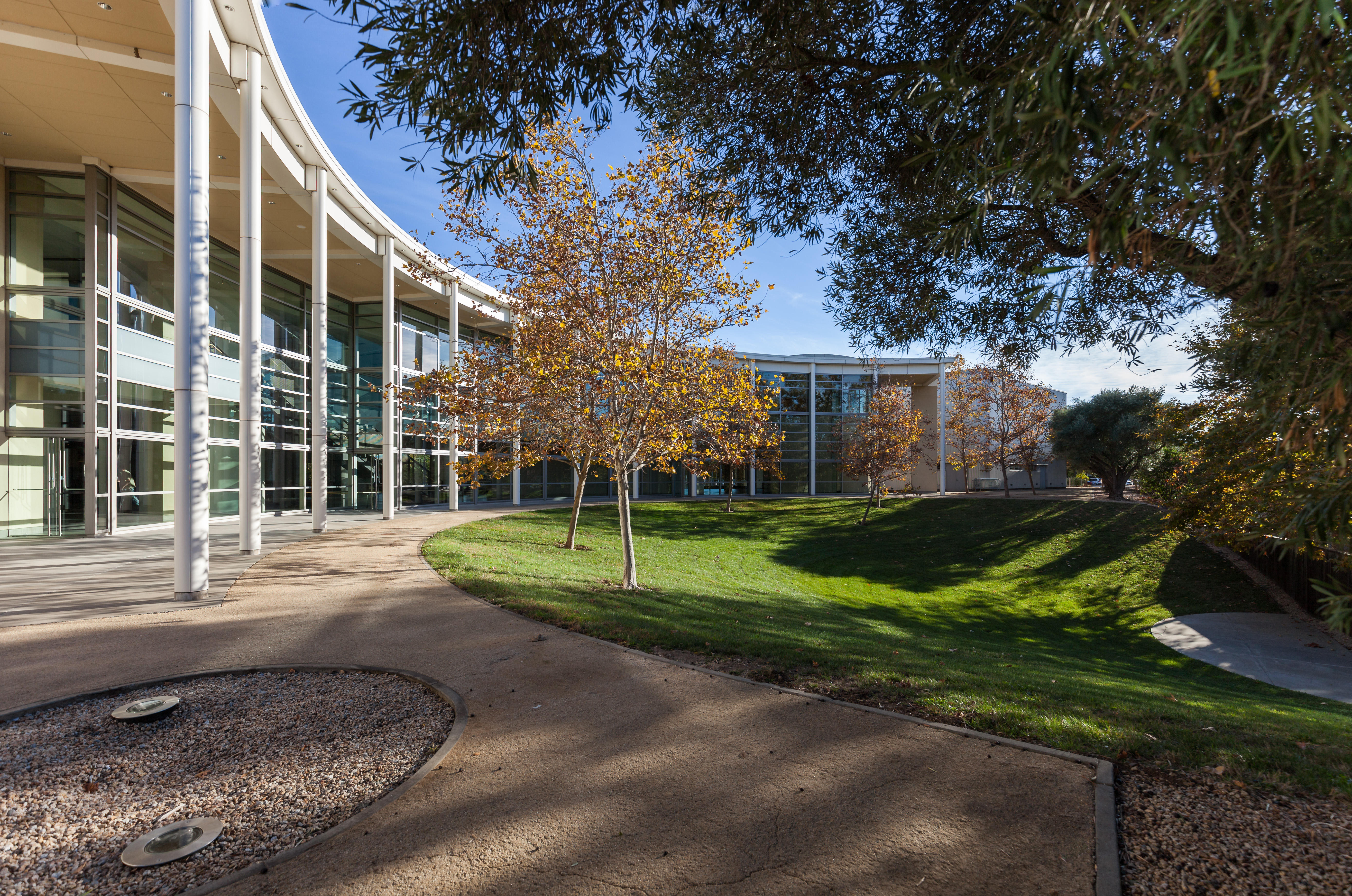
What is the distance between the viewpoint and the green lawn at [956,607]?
174 inches

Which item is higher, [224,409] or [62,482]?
[224,409]

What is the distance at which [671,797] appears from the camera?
344 centimetres

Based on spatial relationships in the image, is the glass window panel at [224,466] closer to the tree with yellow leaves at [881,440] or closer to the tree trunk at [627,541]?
→ the tree trunk at [627,541]

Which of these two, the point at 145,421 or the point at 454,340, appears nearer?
the point at 145,421

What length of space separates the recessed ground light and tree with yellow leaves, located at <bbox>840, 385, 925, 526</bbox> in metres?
26.5

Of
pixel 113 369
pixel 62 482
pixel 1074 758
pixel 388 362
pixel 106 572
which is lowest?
pixel 106 572

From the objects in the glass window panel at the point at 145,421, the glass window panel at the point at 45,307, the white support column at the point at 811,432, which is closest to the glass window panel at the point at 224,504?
the glass window panel at the point at 145,421

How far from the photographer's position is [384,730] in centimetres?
445

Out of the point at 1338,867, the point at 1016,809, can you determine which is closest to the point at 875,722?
the point at 1016,809

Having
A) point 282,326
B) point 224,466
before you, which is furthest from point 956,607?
point 282,326

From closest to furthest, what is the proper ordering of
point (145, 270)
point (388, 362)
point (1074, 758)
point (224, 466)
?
1. point (1074, 758)
2. point (145, 270)
3. point (224, 466)
4. point (388, 362)

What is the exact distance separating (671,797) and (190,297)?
9.18 meters

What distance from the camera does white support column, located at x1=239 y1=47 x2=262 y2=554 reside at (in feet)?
39.5

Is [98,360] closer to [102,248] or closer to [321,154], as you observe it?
[102,248]
